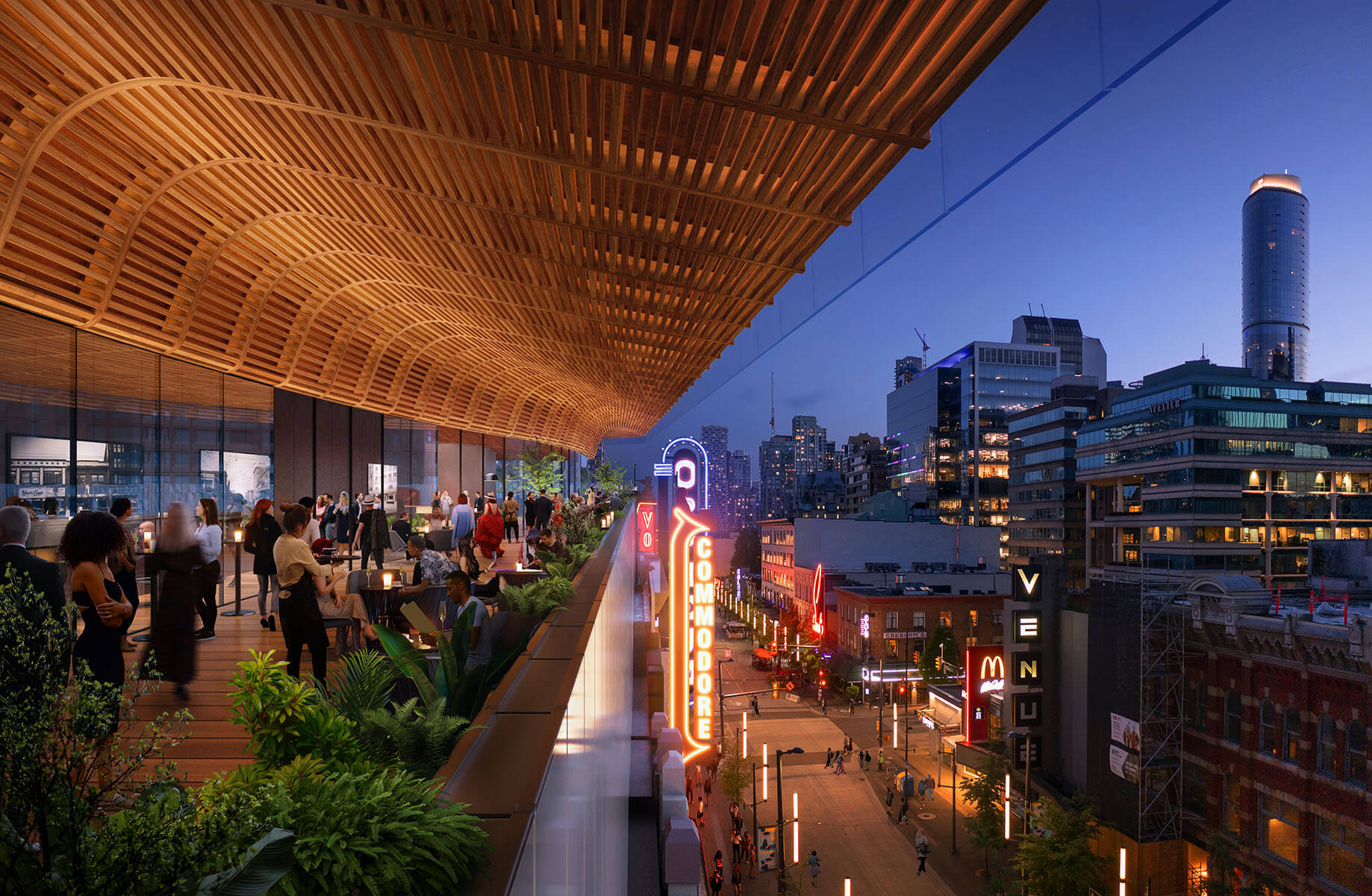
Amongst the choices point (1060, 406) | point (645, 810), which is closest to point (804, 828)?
point (645, 810)

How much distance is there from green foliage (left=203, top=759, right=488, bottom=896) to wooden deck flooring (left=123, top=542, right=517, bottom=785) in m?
1.63

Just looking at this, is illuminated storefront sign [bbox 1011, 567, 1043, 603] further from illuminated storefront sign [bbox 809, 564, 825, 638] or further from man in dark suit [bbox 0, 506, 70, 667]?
man in dark suit [bbox 0, 506, 70, 667]

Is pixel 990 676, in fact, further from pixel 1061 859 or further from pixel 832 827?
pixel 1061 859

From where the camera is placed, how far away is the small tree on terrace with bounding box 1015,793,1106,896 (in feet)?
65.0

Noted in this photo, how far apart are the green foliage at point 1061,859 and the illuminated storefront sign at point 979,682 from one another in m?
7.36

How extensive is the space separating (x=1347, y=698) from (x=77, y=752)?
2496cm

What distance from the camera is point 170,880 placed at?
104 centimetres

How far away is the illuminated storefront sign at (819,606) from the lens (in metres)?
52.3

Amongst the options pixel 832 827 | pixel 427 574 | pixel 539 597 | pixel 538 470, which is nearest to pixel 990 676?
pixel 832 827

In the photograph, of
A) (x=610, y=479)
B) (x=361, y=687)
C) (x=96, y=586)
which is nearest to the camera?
(x=361, y=687)

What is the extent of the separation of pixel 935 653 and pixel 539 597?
4438cm

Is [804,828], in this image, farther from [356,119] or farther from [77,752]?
[77,752]

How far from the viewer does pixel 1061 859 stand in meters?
19.8

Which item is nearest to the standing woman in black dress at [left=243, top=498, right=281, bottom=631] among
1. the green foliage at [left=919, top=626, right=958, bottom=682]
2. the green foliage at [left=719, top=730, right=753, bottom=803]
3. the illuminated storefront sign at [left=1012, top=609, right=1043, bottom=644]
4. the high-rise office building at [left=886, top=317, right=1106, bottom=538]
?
the green foliage at [left=719, top=730, right=753, bottom=803]
